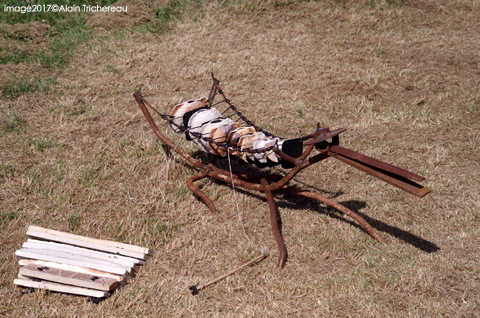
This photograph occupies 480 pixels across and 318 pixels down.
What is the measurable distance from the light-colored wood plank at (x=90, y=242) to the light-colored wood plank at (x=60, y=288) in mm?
395

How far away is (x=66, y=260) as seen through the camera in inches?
146

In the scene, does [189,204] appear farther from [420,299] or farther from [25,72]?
[25,72]

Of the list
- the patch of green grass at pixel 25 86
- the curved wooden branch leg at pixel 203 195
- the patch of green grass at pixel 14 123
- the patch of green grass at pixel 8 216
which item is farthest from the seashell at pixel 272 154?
the patch of green grass at pixel 25 86

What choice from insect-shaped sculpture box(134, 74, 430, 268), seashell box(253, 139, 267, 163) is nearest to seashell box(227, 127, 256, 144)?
insect-shaped sculpture box(134, 74, 430, 268)

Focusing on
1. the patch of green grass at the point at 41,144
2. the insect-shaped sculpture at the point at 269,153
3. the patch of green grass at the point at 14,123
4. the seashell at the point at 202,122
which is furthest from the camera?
the patch of green grass at the point at 14,123

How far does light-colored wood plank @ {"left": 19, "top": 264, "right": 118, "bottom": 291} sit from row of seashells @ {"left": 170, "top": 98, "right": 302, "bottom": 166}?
1432mm

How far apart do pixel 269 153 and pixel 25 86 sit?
4454 mm

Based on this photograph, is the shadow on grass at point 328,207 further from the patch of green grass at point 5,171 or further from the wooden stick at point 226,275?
the patch of green grass at point 5,171

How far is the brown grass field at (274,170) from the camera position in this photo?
3602mm

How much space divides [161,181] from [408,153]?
2.81 m

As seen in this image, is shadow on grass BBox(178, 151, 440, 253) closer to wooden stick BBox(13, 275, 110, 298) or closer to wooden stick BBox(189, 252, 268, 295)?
wooden stick BBox(189, 252, 268, 295)

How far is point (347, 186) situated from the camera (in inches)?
194

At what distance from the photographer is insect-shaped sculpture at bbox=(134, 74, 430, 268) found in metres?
3.42

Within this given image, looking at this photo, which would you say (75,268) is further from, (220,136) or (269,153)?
(269,153)
